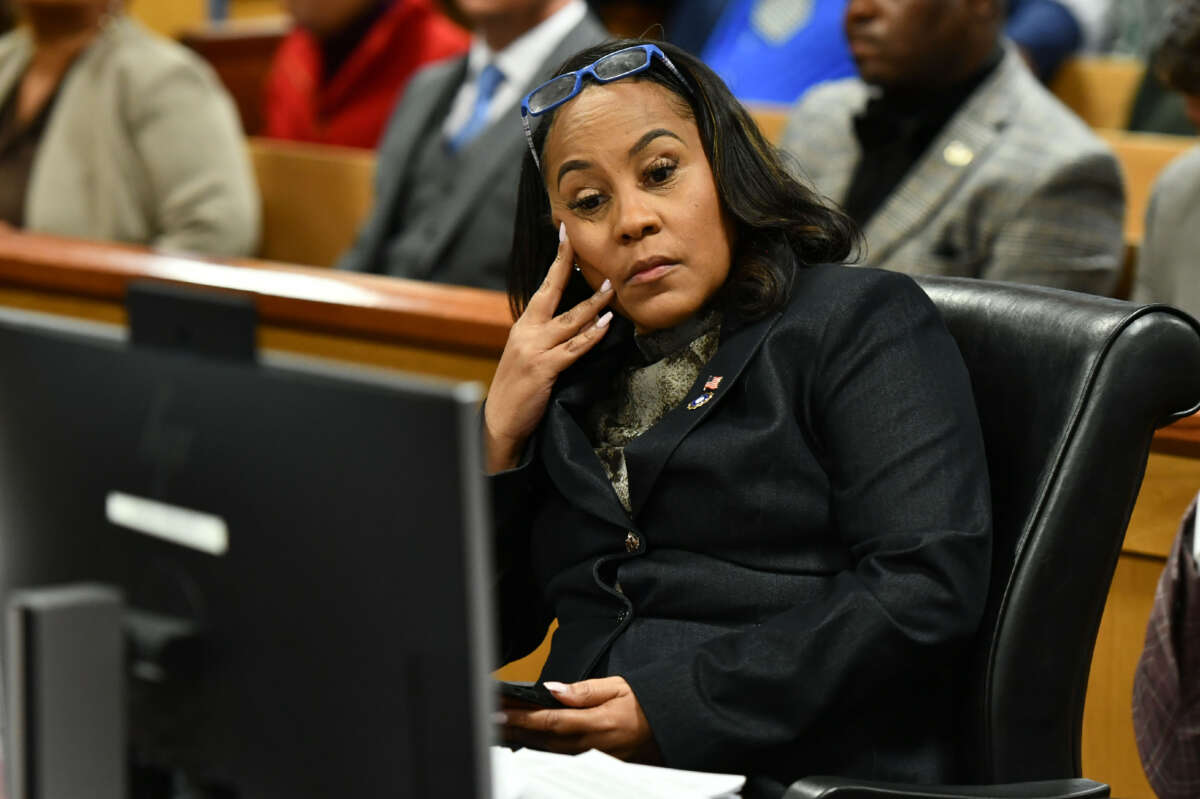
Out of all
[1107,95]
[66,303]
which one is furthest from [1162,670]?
[1107,95]

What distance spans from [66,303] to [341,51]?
1.54 metres

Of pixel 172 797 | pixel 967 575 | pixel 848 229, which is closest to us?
pixel 172 797

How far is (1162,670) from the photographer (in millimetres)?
1584

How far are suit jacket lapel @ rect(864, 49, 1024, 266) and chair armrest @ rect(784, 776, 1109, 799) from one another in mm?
1474

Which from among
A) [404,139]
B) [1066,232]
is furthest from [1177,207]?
[404,139]

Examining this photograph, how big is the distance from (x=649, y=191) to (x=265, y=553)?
782mm

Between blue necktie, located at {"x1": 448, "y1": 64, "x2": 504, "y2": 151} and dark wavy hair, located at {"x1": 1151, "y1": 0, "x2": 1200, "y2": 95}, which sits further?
blue necktie, located at {"x1": 448, "y1": 64, "x2": 504, "y2": 151}

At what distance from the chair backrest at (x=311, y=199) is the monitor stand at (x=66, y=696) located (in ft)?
9.53

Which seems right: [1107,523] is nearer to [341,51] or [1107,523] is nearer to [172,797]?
[172,797]

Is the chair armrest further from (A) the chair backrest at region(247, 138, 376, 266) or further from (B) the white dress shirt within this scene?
(A) the chair backrest at region(247, 138, 376, 266)

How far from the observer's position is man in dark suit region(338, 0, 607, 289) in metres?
3.22

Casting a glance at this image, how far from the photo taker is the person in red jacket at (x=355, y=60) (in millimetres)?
4184

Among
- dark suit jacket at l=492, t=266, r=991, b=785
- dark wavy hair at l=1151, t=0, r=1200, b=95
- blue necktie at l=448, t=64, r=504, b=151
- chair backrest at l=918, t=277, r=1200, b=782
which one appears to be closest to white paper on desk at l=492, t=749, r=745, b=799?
dark suit jacket at l=492, t=266, r=991, b=785

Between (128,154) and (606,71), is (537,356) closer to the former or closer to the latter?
(606,71)
